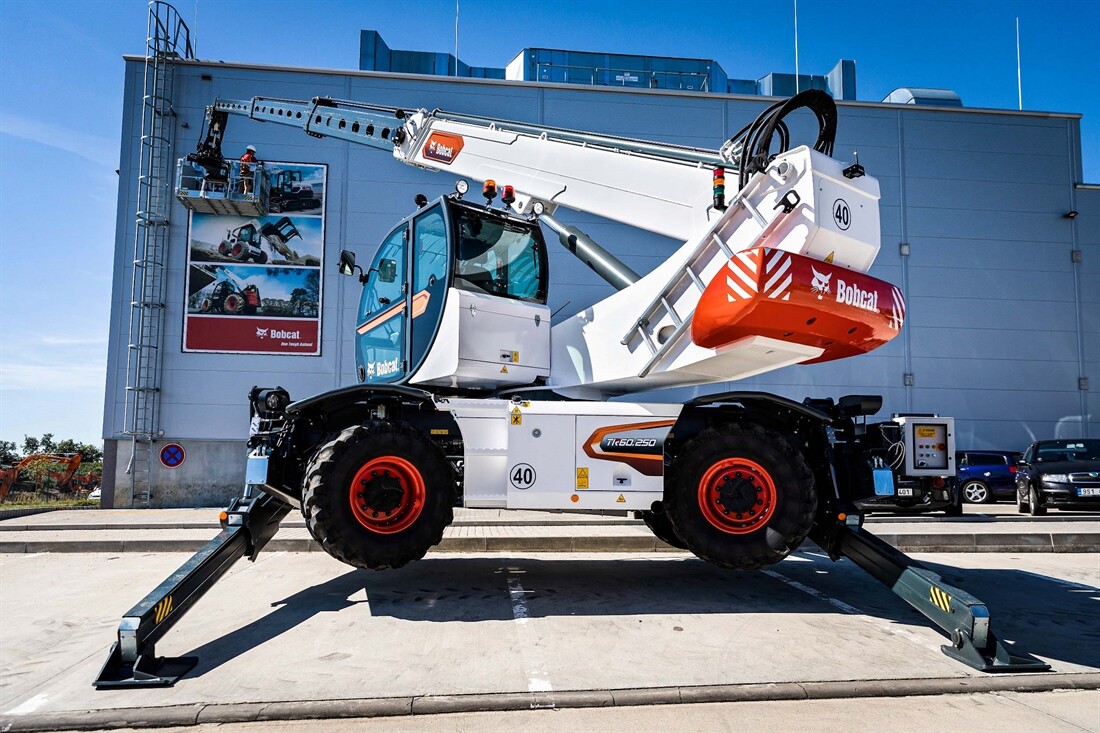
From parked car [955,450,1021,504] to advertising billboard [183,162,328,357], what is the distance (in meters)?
16.5

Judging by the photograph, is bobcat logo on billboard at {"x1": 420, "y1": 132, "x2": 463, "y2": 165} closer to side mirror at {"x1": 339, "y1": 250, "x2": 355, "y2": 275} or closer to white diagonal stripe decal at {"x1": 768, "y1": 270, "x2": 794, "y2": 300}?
side mirror at {"x1": 339, "y1": 250, "x2": 355, "y2": 275}

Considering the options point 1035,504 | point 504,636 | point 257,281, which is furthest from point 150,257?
point 1035,504

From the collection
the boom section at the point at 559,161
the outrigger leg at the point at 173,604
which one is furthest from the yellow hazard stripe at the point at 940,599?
the outrigger leg at the point at 173,604

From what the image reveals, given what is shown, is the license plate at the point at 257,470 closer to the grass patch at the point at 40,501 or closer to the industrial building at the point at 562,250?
the industrial building at the point at 562,250

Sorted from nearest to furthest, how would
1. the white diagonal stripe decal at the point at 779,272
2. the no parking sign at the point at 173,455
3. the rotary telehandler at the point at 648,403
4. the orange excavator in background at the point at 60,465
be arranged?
the white diagonal stripe decal at the point at 779,272 < the rotary telehandler at the point at 648,403 < the no parking sign at the point at 173,455 < the orange excavator in background at the point at 60,465

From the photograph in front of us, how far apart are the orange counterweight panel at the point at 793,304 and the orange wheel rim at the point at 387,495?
2.52m

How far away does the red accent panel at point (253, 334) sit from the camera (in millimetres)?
17547

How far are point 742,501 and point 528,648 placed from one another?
7.13 feet

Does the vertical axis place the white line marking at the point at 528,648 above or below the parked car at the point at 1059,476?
below

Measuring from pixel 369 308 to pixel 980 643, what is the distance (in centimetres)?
607

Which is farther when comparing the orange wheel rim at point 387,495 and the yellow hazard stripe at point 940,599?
the orange wheel rim at point 387,495

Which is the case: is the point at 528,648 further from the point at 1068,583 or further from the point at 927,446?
the point at 1068,583

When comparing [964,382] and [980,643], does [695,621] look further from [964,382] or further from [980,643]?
[964,382]

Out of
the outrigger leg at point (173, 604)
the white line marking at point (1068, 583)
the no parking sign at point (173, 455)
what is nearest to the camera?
the outrigger leg at point (173, 604)
